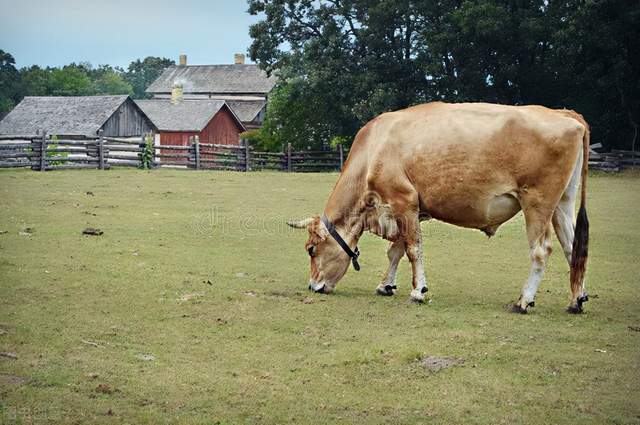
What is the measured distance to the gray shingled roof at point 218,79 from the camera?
7594cm

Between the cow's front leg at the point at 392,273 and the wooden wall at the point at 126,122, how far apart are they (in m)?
38.3

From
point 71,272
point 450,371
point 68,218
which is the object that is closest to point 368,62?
point 68,218

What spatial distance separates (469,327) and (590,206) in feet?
47.5

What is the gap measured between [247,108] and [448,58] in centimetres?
3347

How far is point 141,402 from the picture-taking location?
536cm

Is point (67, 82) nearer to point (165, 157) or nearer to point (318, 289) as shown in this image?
point (165, 157)

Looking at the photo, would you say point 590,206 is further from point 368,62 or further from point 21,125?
point 21,125

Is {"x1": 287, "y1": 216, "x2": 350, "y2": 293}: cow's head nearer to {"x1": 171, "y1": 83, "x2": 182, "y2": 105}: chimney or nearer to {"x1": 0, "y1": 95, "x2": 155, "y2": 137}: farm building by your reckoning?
{"x1": 0, "y1": 95, "x2": 155, "y2": 137}: farm building

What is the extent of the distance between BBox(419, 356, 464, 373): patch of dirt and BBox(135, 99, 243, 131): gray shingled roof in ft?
165

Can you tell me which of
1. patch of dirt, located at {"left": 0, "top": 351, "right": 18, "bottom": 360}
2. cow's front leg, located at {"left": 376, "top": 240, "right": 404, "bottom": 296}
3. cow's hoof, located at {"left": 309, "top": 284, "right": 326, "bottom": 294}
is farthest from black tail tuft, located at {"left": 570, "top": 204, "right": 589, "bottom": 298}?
patch of dirt, located at {"left": 0, "top": 351, "right": 18, "bottom": 360}

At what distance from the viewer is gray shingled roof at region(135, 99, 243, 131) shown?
55906 millimetres

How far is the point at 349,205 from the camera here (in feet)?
31.4

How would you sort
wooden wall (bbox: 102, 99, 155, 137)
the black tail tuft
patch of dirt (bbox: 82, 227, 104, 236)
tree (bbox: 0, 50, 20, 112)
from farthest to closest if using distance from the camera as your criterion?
tree (bbox: 0, 50, 20, 112) < wooden wall (bbox: 102, 99, 155, 137) < patch of dirt (bbox: 82, 227, 104, 236) < the black tail tuft

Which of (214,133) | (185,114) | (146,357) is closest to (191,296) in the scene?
(146,357)
